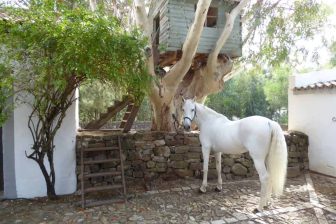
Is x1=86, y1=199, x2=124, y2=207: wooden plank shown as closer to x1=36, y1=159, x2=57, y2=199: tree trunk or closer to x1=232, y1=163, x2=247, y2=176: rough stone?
x1=36, y1=159, x2=57, y2=199: tree trunk

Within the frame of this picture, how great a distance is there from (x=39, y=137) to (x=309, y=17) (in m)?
8.60

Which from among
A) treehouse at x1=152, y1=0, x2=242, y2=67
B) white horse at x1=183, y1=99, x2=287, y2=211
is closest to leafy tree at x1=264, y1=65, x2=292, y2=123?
treehouse at x1=152, y1=0, x2=242, y2=67

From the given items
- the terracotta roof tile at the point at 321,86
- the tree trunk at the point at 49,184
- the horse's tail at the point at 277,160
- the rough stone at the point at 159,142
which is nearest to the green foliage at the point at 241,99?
the terracotta roof tile at the point at 321,86

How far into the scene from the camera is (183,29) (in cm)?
769

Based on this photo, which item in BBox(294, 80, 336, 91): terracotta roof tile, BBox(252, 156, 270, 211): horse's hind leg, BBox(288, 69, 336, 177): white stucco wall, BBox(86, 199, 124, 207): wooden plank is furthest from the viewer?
BBox(288, 69, 336, 177): white stucco wall

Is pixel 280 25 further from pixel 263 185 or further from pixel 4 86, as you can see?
pixel 4 86

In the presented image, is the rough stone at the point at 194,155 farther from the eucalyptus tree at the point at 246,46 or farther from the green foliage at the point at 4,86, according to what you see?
the green foliage at the point at 4,86

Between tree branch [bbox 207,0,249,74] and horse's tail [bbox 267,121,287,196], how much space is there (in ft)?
10.8

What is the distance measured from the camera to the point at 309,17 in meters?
8.74

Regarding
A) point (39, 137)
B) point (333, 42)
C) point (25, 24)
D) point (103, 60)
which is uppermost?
point (333, 42)

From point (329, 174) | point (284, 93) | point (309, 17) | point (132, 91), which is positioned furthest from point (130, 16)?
point (284, 93)

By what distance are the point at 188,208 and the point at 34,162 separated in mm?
3185

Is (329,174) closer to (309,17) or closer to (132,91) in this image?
(309,17)

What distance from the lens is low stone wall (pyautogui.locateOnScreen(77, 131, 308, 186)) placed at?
6023mm
